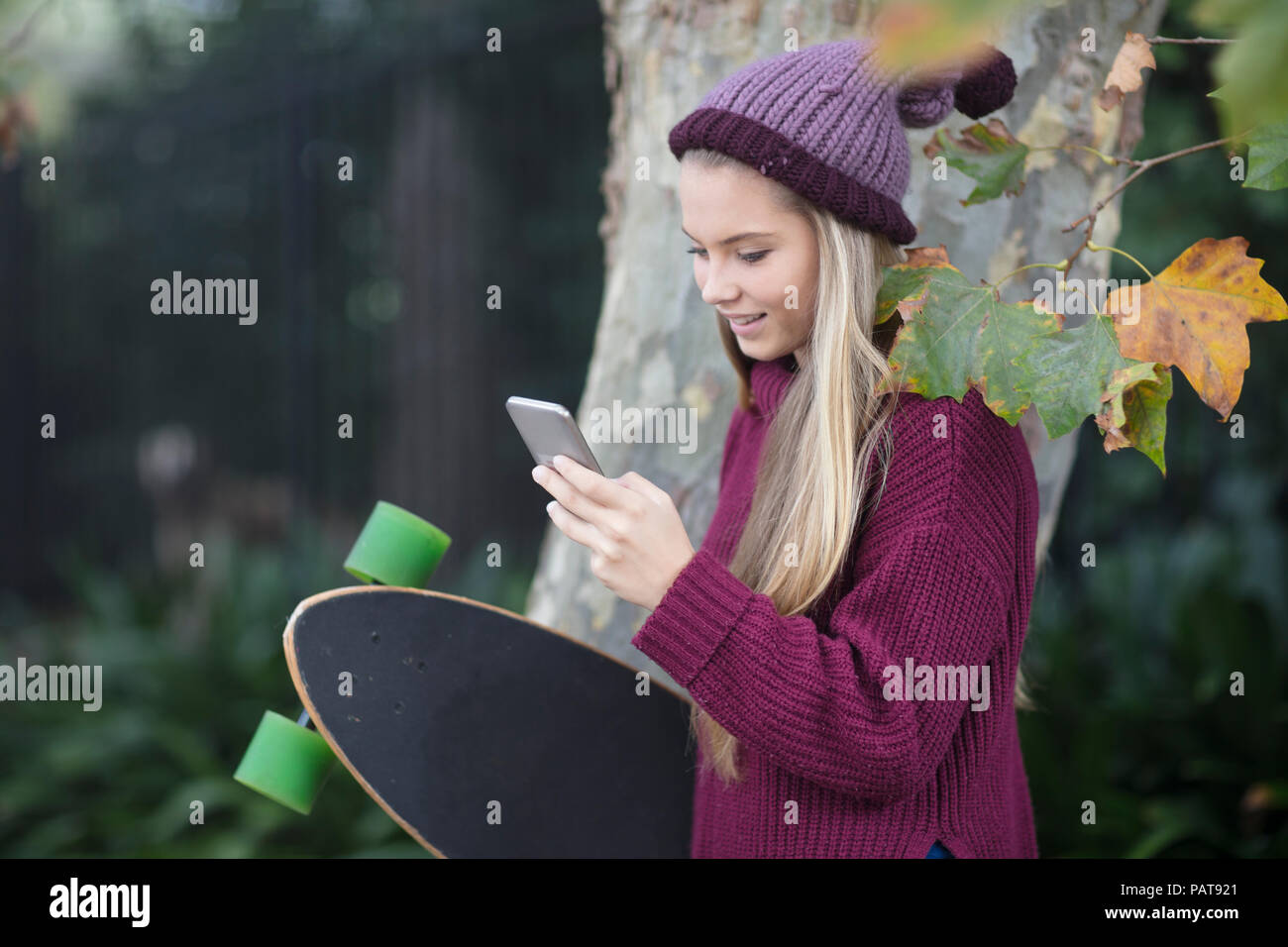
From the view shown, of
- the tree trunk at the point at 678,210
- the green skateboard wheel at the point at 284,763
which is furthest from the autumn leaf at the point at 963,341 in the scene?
the green skateboard wheel at the point at 284,763

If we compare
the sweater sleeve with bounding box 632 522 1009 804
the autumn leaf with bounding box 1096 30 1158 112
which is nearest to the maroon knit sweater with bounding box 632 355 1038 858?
the sweater sleeve with bounding box 632 522 1009 804

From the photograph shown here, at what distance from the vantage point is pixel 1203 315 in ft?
4.72

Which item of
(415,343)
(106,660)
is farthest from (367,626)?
(415,343)

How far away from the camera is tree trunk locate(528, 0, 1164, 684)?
2.01m

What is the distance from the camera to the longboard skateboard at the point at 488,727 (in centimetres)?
154

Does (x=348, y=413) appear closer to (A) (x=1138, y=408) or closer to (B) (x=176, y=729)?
(B) (x=176, y=729)

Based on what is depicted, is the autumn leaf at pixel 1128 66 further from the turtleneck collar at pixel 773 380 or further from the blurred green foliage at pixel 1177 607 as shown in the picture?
the blurred green foliage at pixel 1177 607

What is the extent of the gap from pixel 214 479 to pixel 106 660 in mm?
2136

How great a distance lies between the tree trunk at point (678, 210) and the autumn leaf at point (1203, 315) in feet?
1.73

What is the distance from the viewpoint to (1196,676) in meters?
3.70

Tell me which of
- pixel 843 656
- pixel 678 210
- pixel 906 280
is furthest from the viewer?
pixel 678 210

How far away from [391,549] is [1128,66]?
128 centimetres

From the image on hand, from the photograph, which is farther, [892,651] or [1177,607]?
[1177,607]

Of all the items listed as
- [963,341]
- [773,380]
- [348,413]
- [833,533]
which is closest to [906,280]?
[963,341]
